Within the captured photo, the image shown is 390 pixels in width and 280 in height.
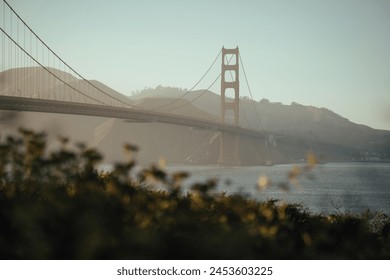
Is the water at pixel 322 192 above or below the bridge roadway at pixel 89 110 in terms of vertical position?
below

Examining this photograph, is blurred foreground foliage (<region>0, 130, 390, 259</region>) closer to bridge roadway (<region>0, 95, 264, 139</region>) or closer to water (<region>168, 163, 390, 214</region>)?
water (<region>168, 163, 390, 214</region>)

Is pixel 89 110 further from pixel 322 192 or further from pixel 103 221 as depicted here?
pixel 103 221

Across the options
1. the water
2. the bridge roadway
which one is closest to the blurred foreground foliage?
the water

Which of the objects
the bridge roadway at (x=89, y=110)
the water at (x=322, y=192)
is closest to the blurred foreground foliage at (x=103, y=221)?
→ the water at (x=322, y=192)

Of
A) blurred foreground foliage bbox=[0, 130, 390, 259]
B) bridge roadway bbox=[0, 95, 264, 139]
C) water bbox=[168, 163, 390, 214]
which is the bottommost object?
water bbox=[168, 163, 390, 214]

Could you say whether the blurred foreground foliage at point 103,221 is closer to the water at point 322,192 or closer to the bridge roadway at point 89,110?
the water at point 322,192

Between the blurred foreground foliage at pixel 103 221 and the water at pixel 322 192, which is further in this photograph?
the water at pixel 322 192

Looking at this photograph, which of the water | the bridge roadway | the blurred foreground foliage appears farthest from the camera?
the bridge roadway

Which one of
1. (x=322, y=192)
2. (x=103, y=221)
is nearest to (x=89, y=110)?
(x=322, y=192)

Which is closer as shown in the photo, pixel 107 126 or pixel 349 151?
pixel 349 151
